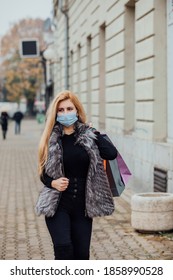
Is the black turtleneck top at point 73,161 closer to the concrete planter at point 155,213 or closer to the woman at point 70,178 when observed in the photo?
the woman at point 70,178

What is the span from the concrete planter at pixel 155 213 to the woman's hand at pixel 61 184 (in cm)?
348

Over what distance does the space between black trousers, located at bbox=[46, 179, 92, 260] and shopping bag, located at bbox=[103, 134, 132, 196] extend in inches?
12.3

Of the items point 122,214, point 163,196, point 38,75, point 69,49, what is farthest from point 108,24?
point 38,75

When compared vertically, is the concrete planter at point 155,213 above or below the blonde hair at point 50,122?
below

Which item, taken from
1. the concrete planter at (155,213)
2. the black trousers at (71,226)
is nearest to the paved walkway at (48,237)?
the concrete planter at (155,213)

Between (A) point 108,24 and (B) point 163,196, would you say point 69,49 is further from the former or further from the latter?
(B) point 163,196

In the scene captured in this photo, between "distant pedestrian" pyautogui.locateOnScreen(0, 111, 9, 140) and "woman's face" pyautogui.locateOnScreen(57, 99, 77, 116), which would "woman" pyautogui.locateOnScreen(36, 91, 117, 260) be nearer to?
"woman's face" pyautogui.locateOnScreen(57, 99, 77, 116)

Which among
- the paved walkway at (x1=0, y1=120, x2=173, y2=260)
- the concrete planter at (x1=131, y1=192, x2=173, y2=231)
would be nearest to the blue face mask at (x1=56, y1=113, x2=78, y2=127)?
the paved walkway at (x1=0, y1=120, x2=173, y2=260)

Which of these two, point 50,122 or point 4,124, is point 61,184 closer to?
point 50,122

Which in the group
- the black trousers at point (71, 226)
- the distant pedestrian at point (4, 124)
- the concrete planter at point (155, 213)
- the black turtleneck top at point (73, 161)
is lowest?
the distant pedestrian at point (4, 124)

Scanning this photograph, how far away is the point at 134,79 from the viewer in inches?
523

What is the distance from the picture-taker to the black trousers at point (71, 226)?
4.82 metres

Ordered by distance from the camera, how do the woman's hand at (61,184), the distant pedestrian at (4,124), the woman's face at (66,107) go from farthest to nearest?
the distant pedestrian at (4,124), the woman's face at (66,107), the woman's hand at (61,184)

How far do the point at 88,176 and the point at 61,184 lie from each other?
20 cm
